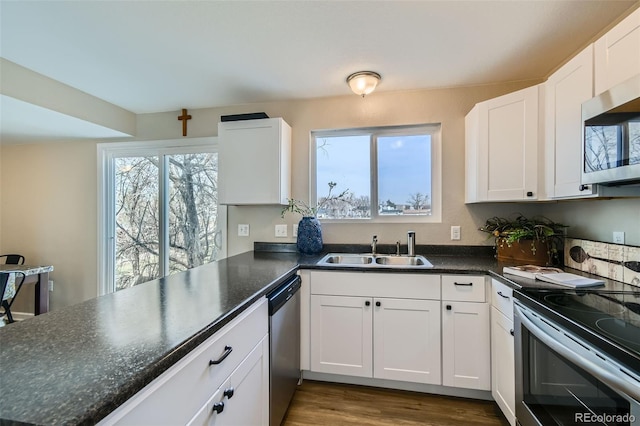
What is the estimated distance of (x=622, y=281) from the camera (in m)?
1.45

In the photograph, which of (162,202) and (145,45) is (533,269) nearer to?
(145,45)

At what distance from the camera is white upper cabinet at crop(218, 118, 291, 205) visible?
2.31 m

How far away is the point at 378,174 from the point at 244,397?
1979 mm

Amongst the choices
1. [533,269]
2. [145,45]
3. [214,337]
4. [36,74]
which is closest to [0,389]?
[214,337]

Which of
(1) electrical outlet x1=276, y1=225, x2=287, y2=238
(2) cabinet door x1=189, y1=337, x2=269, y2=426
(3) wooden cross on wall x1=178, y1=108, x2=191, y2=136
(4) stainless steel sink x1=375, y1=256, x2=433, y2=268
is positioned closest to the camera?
(2) cabinet door x1=189, y1=337, x2=269, y2=426

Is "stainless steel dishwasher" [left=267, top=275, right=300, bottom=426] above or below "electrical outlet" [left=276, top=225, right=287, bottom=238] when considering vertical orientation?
below

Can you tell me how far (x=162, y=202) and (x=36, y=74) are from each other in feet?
4.31

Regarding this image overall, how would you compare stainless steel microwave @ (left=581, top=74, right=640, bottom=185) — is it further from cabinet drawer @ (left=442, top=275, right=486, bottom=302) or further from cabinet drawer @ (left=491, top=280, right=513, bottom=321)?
cabinet drawer @ (left=442, top=275, right=486, bottom=302)

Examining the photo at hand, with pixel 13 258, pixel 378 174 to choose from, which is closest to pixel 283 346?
pixel 378 174

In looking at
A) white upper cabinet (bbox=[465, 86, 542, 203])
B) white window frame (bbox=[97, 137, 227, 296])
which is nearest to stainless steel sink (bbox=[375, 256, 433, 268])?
white upper cabinet (bbox=[465, 86, 542, 203])

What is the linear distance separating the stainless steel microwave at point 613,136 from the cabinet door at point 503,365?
0.85 meters

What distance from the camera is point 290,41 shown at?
5.57 ft

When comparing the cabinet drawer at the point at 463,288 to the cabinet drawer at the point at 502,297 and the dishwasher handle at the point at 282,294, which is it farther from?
the dishwasher handle at the point at 282,294

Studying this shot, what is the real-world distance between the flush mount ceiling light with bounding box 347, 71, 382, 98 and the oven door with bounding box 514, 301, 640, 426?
1.72m
